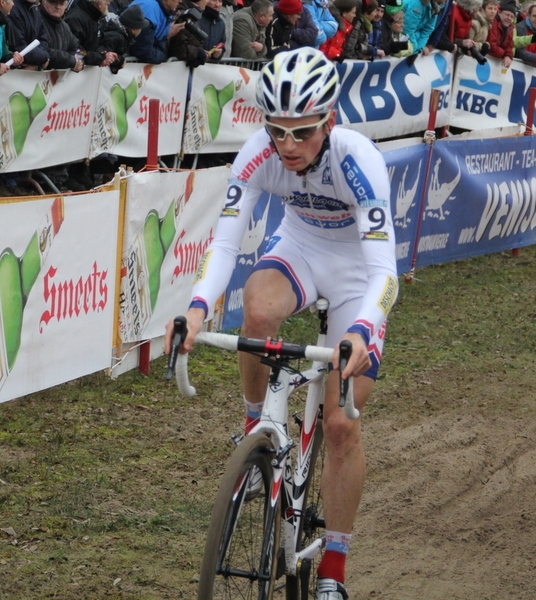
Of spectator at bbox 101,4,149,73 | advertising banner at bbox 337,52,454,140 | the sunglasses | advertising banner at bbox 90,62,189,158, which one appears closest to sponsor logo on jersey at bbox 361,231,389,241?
the sunglasses

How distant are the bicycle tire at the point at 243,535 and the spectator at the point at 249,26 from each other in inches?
351

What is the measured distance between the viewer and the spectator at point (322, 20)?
13.0 m

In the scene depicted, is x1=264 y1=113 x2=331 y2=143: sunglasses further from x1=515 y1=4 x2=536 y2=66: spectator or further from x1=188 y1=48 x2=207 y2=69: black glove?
x1=515 y1=4 x2=536 y2=66: spectator

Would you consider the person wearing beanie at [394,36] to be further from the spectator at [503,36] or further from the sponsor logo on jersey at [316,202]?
the sponsor logo on jersey at [316,202]

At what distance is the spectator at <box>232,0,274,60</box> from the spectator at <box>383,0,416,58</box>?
2801 millimetres

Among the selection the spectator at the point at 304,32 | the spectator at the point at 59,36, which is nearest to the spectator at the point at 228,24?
the spectator at the point at 304,32

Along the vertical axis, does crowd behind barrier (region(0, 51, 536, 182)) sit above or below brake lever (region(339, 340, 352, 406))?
below

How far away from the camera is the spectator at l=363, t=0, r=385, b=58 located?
1391 cm

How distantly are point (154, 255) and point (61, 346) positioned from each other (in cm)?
131

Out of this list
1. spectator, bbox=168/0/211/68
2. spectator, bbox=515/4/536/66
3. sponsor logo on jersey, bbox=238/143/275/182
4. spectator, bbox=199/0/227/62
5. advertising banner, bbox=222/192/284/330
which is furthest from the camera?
spectator, bbox=515/4/536/66

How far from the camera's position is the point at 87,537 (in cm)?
537

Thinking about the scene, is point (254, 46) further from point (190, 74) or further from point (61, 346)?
point (61, 346)

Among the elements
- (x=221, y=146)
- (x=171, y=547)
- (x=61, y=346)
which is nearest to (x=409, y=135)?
(x=221, y=146)

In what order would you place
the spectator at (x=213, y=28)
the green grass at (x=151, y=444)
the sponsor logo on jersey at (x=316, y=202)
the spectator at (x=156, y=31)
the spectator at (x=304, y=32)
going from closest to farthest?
the sponsor logo on jersey at (x=316, y=202)
the green grass at (x=151, y=444)
the spectator at (x=156, y=31)
the spectator at (x=213, y=28)
the spectator at (x=304, y=32)
